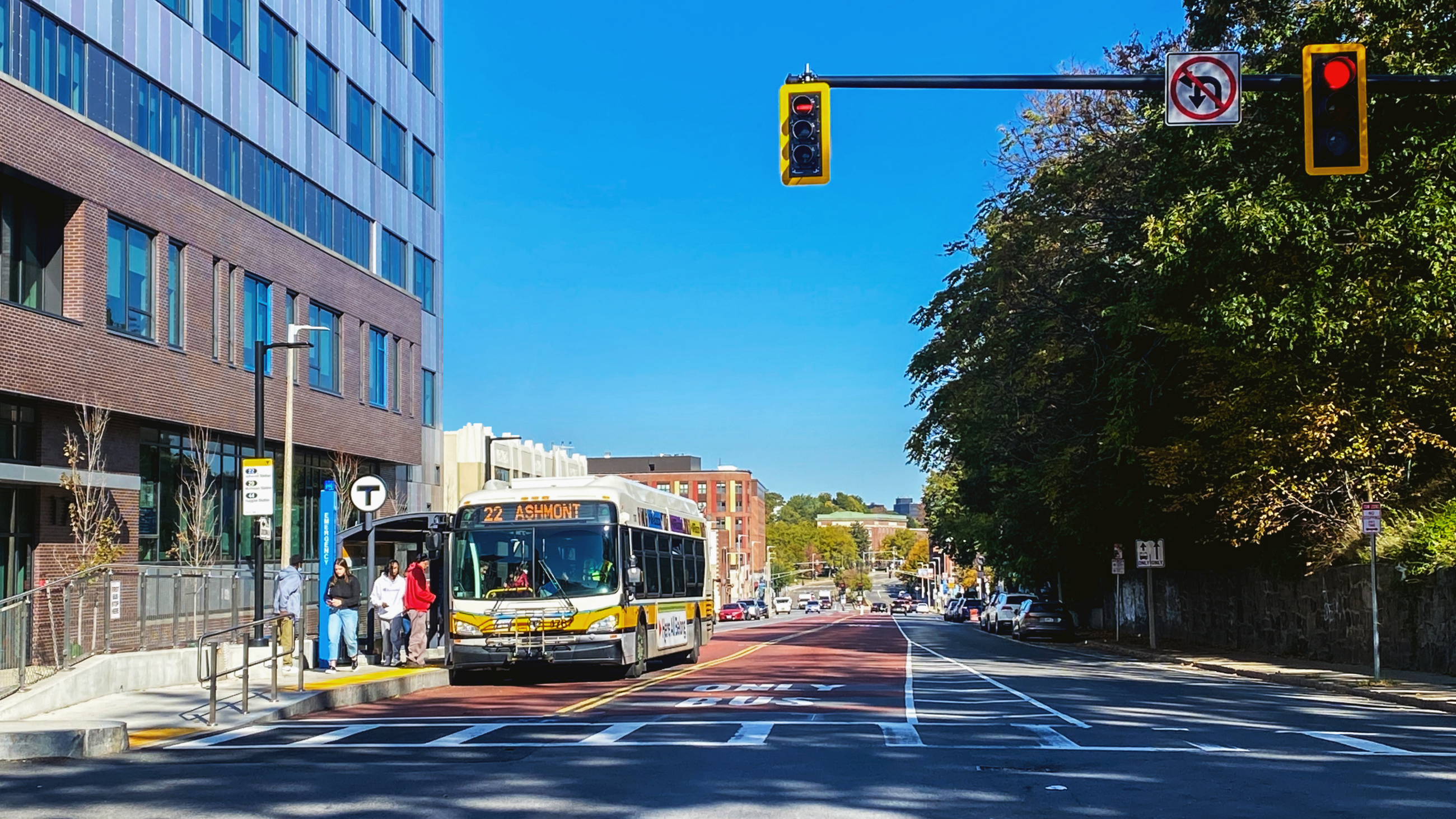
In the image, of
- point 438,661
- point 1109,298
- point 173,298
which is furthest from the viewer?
point 1109,298

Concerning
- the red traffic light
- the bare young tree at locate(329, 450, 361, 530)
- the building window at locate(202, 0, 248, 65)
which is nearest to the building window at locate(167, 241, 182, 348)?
the building window at locate(202, 0, 248, 65)

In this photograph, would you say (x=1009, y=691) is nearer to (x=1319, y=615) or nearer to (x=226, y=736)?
(x=226, y=736)

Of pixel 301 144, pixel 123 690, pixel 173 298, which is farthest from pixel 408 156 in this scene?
pixel 123 690

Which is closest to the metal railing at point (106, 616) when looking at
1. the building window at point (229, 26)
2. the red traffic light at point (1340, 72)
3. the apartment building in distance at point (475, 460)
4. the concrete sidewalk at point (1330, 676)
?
the red traffic light at point (1340, 72)

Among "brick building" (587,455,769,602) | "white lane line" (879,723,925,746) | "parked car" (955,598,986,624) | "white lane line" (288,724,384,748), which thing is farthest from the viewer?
"brick building" (587,455,769,602)

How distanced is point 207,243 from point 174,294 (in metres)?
1.97

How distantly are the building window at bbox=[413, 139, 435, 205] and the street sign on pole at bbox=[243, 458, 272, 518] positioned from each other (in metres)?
32.0

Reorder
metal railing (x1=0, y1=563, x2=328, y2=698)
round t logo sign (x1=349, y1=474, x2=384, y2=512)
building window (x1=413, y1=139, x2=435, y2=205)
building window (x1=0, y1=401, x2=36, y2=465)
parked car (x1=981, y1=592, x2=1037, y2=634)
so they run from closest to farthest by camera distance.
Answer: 1. metal railing (x1=0, y1=563, x2=328, y2=698)
2. round t logo sign (x1=349, y1=474, x2=384, y2=512)
3. building window (x1=0, y1=401, x2=36, y2=465)
4. building window (x1=413, y1=139, x2=435, y2=205)
5. parked car (x1=981, y1=592, x2=1037, y2=634)

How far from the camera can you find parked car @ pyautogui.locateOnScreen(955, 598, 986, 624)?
9244cm

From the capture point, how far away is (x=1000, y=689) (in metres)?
21.3

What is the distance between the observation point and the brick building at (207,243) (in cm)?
2869

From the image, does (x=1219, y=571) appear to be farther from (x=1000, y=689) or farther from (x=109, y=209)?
(x=109, y=209)

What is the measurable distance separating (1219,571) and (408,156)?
97.7ft

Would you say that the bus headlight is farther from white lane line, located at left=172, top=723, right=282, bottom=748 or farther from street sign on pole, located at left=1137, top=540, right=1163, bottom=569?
street sign on pole, located at left=1137, top=540, right=1163, bottom=569
